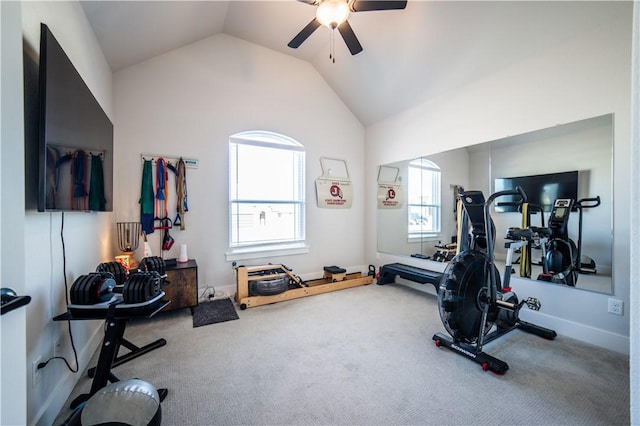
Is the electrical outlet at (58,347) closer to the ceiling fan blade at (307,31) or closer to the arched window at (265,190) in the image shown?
the arched window at (265,190)

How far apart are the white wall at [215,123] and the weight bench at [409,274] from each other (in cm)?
93

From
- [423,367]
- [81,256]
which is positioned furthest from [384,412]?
[81,256]

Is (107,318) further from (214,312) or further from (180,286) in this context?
(214,312)

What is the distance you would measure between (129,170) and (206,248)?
138 cm

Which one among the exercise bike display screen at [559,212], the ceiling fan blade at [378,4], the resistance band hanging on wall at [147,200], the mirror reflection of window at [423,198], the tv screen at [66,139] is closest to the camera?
the tv screen at [66,139]

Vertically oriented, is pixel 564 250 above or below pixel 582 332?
above

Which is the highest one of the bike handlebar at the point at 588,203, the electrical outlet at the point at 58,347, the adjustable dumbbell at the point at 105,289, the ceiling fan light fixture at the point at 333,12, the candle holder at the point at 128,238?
the ceiling fan light fixture at the point at 333,12

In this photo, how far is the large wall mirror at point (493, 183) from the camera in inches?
94.6

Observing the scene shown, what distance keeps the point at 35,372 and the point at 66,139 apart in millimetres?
1336

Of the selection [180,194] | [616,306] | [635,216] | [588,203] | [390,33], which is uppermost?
[390,33]

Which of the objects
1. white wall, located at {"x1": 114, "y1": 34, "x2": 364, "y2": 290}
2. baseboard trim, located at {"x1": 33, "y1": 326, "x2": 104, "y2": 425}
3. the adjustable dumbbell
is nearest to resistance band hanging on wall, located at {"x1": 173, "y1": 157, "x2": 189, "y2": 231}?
white wall, located at {"x1": 114, "y1": 34, "x2": 364, "y2": 290}

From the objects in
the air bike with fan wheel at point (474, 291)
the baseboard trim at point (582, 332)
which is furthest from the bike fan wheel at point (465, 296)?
the baseboard trim at point (582, 332)

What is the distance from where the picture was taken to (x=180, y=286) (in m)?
2.97

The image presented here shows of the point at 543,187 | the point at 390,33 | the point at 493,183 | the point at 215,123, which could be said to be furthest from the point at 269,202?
the point at 543,187
